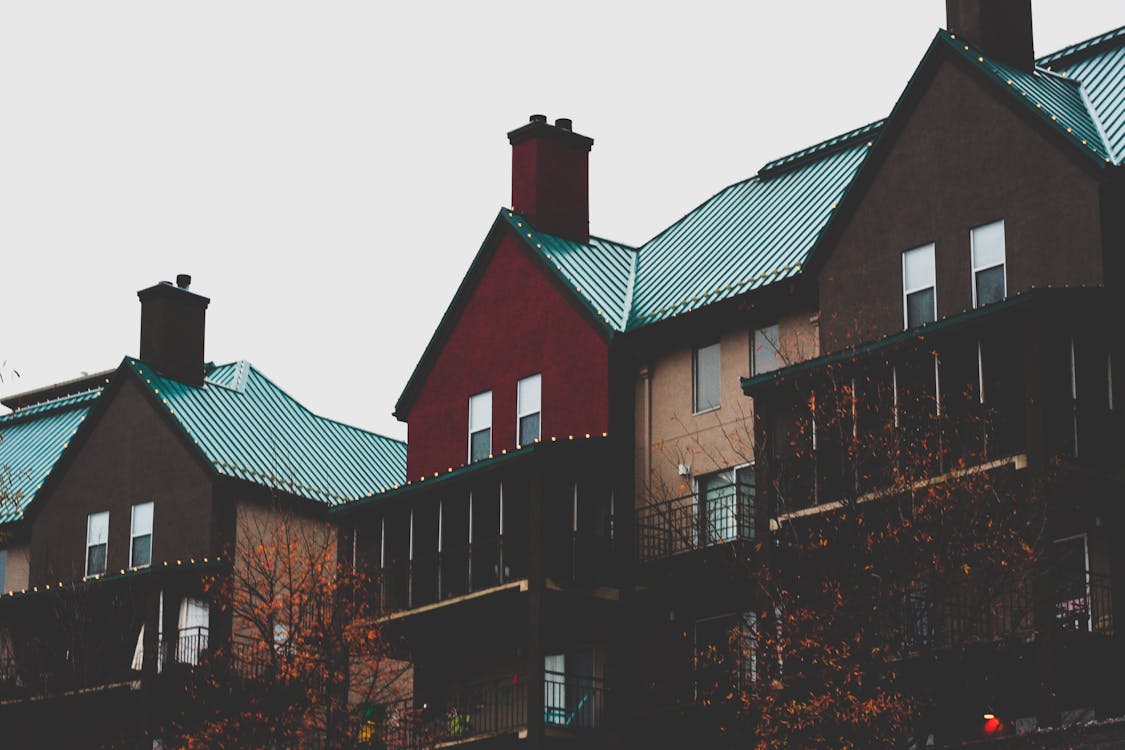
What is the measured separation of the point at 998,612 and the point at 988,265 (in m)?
7.31

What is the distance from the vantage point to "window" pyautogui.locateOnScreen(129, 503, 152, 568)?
5569 cm

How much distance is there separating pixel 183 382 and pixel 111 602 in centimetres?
696

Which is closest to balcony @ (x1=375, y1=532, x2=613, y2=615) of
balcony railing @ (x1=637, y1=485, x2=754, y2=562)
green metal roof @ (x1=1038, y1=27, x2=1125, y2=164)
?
balcony railing @ (x1=637, y1=485, x2=754, y2=562)

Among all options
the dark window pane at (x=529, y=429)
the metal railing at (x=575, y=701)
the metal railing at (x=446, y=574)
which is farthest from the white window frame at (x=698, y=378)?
the metal railing at (x=575, y=701)

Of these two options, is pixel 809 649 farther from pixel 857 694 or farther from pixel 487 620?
pixel 487 620

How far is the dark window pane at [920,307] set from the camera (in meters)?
40.3

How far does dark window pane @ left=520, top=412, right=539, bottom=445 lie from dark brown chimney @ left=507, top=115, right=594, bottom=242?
5102 millimetres

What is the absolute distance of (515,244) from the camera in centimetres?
4984

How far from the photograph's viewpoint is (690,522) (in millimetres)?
44219

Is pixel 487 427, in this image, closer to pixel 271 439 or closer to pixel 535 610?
pixel 535 610

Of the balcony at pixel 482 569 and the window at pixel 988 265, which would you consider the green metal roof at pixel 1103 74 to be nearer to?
the window at pixel 988 265

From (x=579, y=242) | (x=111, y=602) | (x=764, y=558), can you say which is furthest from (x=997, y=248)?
(x=111, y=602)

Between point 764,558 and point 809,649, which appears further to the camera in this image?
point 764,558

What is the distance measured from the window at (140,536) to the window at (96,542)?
959mm
